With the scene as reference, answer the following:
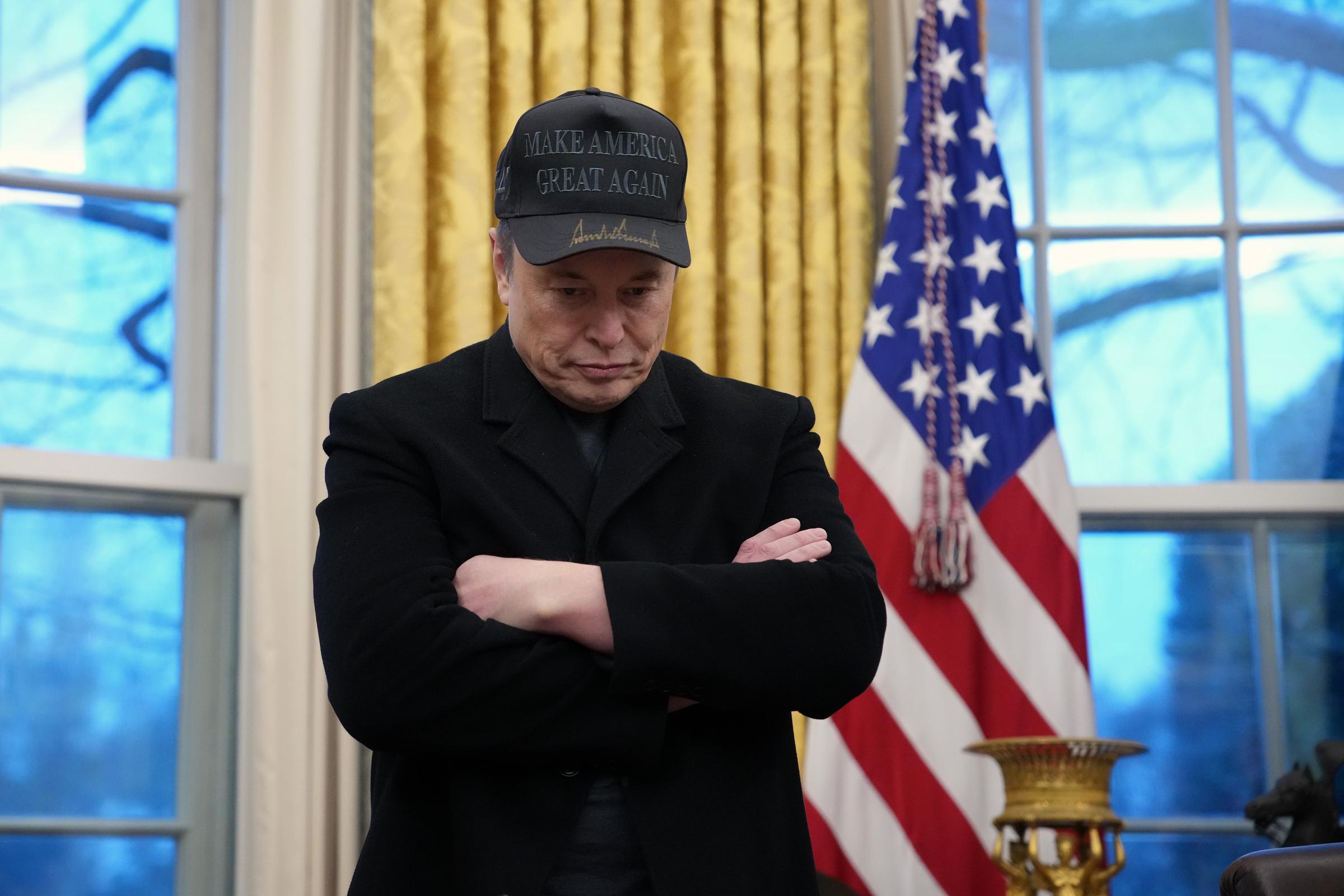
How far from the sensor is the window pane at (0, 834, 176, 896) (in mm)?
3072

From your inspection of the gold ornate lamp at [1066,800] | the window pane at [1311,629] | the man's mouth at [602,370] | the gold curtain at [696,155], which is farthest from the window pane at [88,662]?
the window pane at [1311,629]

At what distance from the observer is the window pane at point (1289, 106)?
382 centimetres

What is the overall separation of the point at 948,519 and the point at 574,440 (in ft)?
6.10

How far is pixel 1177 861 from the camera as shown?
3.48m

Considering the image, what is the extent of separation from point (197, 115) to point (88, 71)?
0.25 m

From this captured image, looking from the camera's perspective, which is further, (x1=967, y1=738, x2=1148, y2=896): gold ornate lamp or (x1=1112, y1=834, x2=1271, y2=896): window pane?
(x1=1112, y1=834, x2=1271, y2=896): window pane

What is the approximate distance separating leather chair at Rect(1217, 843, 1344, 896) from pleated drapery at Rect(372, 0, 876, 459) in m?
1.42

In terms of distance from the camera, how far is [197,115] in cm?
354

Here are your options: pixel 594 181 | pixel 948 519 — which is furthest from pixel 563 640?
pixel 948 519

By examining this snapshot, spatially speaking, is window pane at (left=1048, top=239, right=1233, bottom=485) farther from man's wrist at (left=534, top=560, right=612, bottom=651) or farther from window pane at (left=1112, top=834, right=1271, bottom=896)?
man's wrist at (left=534, top=560, right=612, bottom=651)

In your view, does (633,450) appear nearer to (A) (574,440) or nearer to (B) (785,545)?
(A) (574,440)

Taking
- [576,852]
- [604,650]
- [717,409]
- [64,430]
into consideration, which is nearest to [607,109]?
[717,409]

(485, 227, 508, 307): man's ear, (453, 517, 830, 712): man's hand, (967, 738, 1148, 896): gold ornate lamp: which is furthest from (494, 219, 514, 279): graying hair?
(967, 738, 1148, 896): gold ornate lamp

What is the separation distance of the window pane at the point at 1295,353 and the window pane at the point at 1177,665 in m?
0.26
